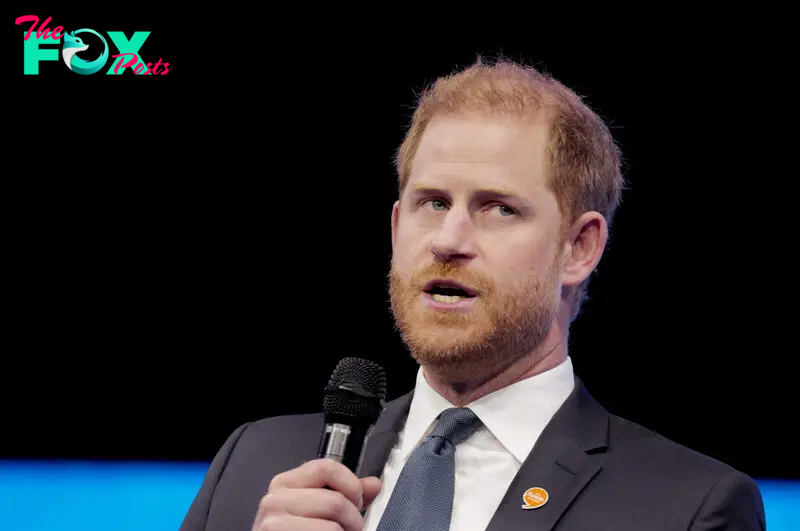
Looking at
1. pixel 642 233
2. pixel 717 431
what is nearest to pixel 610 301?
pixel 642 233

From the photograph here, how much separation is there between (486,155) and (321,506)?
31.4 inches

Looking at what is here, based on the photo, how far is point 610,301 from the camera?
11.1ft

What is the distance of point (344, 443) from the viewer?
4.77 ft

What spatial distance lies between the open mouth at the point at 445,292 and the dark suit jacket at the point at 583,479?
32 cm

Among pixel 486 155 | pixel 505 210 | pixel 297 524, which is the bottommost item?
pixel 297 524

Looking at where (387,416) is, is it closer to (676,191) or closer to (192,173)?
(676,191)

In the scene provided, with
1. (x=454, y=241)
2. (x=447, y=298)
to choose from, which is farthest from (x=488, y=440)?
(x=454, y=241)

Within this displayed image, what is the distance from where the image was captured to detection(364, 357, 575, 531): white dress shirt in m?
1.75

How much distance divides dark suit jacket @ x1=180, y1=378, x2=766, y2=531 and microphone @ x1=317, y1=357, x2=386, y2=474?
1.15 feet

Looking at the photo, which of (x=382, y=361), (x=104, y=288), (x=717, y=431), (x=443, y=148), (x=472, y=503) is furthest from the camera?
(x=104, y=288)

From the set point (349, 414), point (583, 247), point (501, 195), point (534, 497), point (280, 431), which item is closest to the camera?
point (349, 414)

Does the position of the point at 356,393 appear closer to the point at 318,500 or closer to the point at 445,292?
the point at 318,500

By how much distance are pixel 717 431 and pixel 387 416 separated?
1.69 m

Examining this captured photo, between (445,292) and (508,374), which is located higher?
(445,292)
